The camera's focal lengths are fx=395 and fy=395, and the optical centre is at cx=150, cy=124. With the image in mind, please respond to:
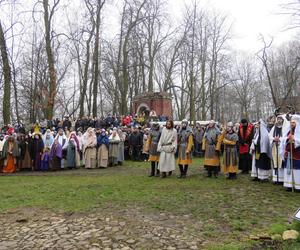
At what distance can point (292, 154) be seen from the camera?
31.8ft

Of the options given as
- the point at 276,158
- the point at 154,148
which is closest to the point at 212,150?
the point at 154,148

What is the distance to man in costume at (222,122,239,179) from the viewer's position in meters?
11.8

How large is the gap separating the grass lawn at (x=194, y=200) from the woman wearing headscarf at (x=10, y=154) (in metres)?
3.22

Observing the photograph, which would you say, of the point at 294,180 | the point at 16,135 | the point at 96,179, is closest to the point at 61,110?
the point at 16,135

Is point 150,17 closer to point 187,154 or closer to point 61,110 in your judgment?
point 61,110

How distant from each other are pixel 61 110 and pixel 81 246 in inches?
1723

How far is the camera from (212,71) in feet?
149

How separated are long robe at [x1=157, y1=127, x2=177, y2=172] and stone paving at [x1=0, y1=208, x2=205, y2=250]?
188 inches

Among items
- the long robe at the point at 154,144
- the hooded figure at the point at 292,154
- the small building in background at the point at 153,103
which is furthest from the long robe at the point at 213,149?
the small building in background at the point at 153,103

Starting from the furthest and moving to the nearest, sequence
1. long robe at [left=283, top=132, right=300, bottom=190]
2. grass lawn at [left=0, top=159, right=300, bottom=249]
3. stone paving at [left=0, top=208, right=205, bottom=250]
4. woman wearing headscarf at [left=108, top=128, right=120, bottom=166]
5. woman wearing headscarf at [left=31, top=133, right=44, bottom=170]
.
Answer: woman wearing headscarf at [left=108, top=128, right=120, bottom=166] → woman wearing headscarf at [left=31, top=133, right=44, bottom=170] → long robe at [left=283, top=132, right=300, bottom=190] → grass lawn at [left=0, top=159, right=300, bottom=249] → stone paving at [left=0, top=208, right=205, bottom=250]

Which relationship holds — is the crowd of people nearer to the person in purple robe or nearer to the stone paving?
the person in purple robe

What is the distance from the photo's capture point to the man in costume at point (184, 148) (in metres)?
12.3

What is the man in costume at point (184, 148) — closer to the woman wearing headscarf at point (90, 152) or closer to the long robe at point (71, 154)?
the woman wearing headscarf at point (90, 152)

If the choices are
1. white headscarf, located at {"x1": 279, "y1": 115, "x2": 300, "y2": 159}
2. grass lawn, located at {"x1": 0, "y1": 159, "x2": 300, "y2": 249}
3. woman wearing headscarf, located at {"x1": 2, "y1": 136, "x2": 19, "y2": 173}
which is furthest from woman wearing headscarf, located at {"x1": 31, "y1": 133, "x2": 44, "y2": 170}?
white headscarf, located at {"x1": 279, "y1": 115, "x2": 300, "y2": 159}
